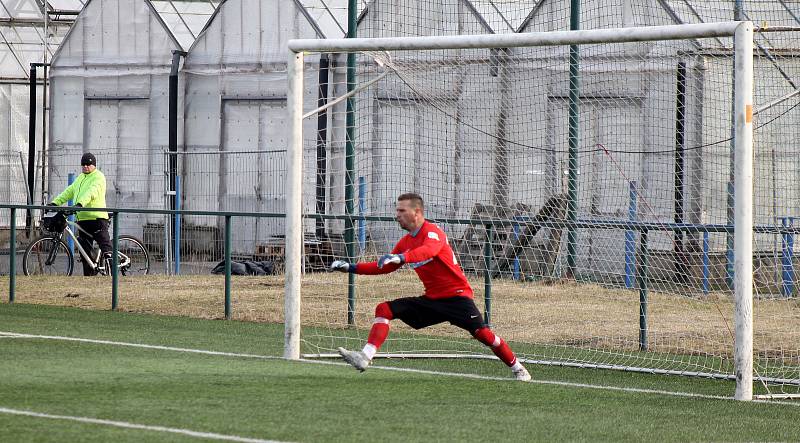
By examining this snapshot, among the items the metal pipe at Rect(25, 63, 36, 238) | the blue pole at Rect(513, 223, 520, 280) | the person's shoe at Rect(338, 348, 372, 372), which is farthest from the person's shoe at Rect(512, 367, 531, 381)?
the metal pipe at Rect(25, 63, 36, 238)

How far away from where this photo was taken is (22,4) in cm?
3500

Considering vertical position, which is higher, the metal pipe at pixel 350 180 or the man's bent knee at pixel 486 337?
the metal pipe at pixel 350 180

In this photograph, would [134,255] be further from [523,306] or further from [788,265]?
[788,265]

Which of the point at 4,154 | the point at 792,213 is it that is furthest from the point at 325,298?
the point at 4,154

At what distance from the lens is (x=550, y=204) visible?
14.8 metres

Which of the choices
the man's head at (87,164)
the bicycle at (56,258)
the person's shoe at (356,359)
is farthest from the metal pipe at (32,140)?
the person's shoe at (356,359)

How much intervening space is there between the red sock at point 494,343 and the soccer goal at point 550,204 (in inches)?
37.2

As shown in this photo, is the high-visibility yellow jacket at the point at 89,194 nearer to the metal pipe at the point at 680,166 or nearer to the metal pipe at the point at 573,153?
the metal pipe at the point at 573,153

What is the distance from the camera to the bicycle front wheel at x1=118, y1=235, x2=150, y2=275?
20.3 meters

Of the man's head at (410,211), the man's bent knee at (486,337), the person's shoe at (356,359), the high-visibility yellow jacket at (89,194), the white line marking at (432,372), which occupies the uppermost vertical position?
the high-visibility yellow jacket at (89,194)

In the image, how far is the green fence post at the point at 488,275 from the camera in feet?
46.9

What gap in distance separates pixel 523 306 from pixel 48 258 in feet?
26.2

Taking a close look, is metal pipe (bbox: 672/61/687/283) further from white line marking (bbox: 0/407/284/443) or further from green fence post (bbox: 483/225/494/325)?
white line marking (bbox: 0/407/284/443)

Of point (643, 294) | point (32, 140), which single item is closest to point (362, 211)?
point (643, 294)
